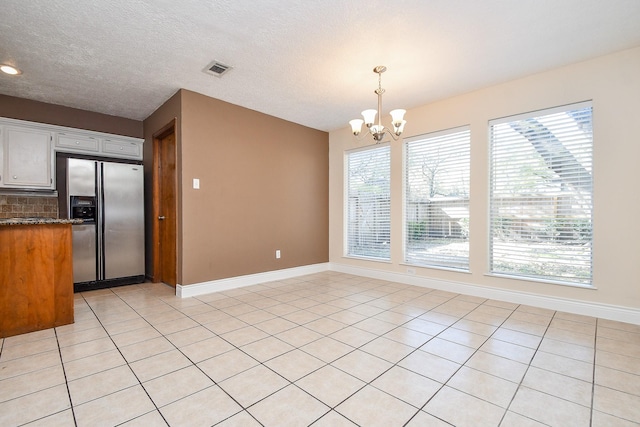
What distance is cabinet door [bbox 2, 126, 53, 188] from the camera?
3.69m

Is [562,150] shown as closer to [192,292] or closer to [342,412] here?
[342,412]

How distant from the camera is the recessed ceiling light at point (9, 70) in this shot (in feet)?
9.92

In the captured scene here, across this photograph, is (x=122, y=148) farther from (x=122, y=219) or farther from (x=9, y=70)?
(x=9, y=70)

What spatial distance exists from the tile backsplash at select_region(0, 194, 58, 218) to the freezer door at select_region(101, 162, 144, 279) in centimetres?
84

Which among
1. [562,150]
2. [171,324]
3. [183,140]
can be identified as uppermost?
[183,140]

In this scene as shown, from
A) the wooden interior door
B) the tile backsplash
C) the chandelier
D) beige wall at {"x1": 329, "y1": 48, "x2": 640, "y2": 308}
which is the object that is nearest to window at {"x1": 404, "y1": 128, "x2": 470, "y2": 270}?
beige wall at {"x1": 329, "y1": 48, "x2": 640, "y2": 308}

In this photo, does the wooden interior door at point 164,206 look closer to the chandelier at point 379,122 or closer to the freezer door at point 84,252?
the freezer door at point 84,252

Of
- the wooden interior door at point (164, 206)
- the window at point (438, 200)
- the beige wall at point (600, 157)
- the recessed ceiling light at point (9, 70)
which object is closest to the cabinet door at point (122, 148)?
the wooden interior door at point (164, 206)

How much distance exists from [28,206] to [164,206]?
1.76 metres

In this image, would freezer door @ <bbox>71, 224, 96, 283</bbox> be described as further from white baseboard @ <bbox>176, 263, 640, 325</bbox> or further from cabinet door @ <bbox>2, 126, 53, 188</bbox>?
white baseboard @ <bbox>176, 263, 640, 325</bbox>

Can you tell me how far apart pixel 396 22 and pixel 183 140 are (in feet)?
9.02

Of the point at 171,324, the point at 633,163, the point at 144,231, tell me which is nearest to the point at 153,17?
the point at 171,324

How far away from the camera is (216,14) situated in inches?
90.2

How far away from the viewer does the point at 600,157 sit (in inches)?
114
